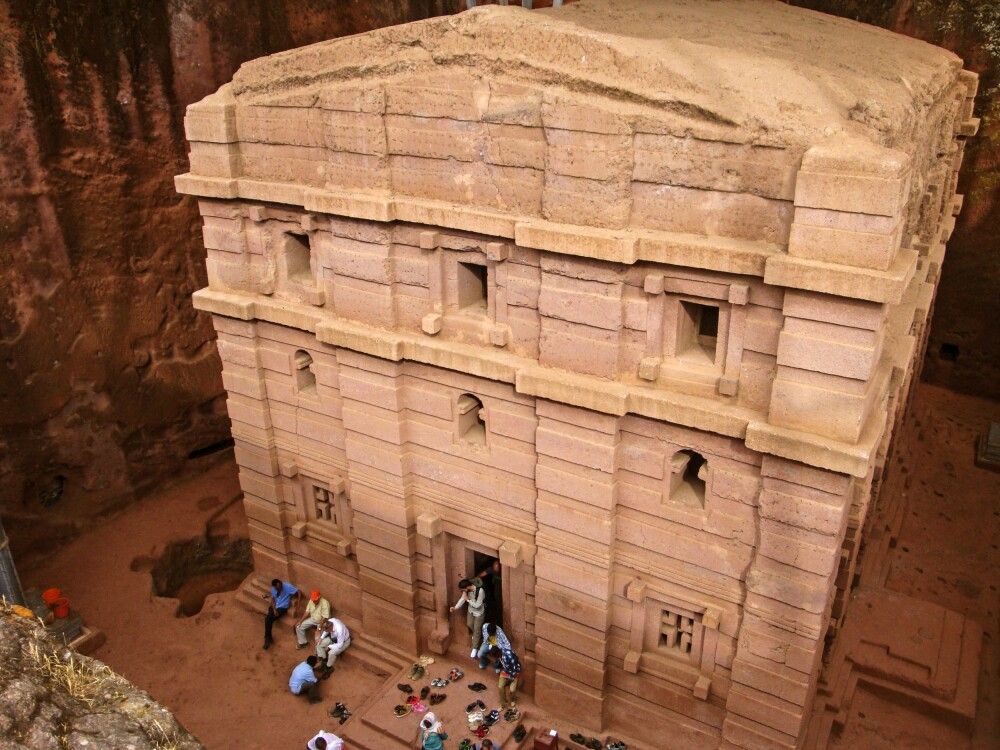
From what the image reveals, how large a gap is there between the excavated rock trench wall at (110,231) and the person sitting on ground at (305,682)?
7096 millimetres

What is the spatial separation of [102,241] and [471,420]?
9540 mm

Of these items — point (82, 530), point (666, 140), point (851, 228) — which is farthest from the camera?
point (82, 530)

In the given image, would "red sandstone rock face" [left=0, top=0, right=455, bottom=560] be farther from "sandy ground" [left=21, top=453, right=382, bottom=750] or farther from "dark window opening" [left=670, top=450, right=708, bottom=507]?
"dark window opening" [left=670, top=450, right=708, bottom=507]

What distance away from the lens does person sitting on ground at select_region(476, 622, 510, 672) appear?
13008mm

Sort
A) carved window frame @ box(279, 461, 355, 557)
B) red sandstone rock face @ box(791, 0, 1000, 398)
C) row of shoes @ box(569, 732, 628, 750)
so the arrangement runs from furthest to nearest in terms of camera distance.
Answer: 1. red sandstone rock face @ box(791, 0, 1000, 398)
2. carved window frame @ box(279, 461, 355, 557)
3. row of shoes @ box(569, 732, 628, 750)

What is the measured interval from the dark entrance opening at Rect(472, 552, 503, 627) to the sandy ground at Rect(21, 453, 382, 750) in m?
2.33

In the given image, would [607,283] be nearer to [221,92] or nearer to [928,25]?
[221,92]

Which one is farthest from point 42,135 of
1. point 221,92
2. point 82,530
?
point 82,530

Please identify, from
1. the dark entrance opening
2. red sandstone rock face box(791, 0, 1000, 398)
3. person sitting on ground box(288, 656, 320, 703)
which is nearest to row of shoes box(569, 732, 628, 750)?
the dark entrance opening

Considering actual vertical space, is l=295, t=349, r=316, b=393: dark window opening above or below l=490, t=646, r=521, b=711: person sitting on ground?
above

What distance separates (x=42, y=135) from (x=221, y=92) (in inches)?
190

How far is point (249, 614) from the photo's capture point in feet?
52.1

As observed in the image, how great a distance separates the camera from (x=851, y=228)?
870 cm

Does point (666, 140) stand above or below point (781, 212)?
above
